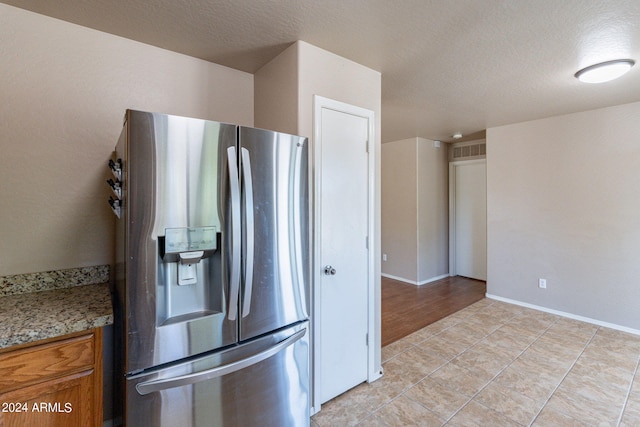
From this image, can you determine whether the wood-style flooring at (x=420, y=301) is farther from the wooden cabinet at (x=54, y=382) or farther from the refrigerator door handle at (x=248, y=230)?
the wooden cabinet at (x=54, y=382)

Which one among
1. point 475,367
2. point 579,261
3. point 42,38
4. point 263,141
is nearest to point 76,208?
point 42,38

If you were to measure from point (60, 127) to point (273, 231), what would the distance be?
140cm

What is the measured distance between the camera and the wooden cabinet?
3.56 feet

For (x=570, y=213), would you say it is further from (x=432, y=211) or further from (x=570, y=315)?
(x=432, y=211)

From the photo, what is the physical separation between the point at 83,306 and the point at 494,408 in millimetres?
2537

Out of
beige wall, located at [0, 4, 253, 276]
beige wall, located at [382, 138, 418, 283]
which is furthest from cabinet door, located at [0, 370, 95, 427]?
beige wall, located at [382, 138, 418, 283]

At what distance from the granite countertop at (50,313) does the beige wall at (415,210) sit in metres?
4.37

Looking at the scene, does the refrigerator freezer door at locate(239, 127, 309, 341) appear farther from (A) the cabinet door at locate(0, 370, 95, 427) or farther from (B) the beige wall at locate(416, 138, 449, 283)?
(B) the beige wall at locate(416, 138, 449, 283)

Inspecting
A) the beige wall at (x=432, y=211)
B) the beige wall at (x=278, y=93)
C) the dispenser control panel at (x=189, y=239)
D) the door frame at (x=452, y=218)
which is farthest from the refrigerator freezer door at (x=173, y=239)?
the door frame at (x=452, y=218)

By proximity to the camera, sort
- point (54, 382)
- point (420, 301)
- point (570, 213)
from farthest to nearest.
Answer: point (420, 301) → point (570, 213) → point (54, 382)

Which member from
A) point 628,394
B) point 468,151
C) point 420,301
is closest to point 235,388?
point 628,394

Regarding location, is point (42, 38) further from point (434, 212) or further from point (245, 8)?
point (434, 212)

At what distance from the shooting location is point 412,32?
1.85 meters

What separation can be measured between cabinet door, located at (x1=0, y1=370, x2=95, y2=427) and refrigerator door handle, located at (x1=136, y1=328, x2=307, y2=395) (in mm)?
270
